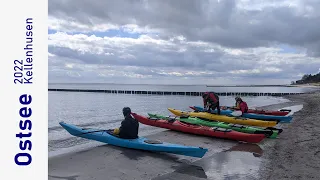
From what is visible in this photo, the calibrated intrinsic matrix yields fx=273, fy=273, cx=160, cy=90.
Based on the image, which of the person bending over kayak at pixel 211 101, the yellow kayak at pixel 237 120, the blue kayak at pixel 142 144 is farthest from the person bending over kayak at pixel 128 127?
Answer: the person bending over kayak at pixel 211 101

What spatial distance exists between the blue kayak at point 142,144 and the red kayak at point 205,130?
3927 mm

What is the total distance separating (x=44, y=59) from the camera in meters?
3.19

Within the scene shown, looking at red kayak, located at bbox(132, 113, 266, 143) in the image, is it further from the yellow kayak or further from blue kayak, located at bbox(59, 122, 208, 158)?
blue kayak, located at bbox(59, 122, 208, 158)

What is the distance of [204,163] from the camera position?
9.31 metres

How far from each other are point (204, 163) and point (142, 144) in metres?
2.42

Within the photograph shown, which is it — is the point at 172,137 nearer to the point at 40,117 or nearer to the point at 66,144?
the point at 66,144

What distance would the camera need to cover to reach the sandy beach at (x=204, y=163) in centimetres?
798

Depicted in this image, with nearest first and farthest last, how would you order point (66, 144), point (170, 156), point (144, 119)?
point (170, 156), point (66, 144), point (144, 119)

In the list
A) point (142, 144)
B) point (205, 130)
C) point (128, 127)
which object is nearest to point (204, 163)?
point (142, 144)

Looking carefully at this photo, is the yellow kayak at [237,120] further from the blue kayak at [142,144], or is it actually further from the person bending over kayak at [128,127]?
the person bending over kayak at [128,127]

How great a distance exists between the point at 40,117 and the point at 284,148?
1068 centimetres

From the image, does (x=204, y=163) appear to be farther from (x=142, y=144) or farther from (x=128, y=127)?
(x=128, y=127)

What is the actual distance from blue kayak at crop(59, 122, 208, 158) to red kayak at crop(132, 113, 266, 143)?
393cm

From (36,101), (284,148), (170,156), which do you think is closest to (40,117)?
(36,101)
